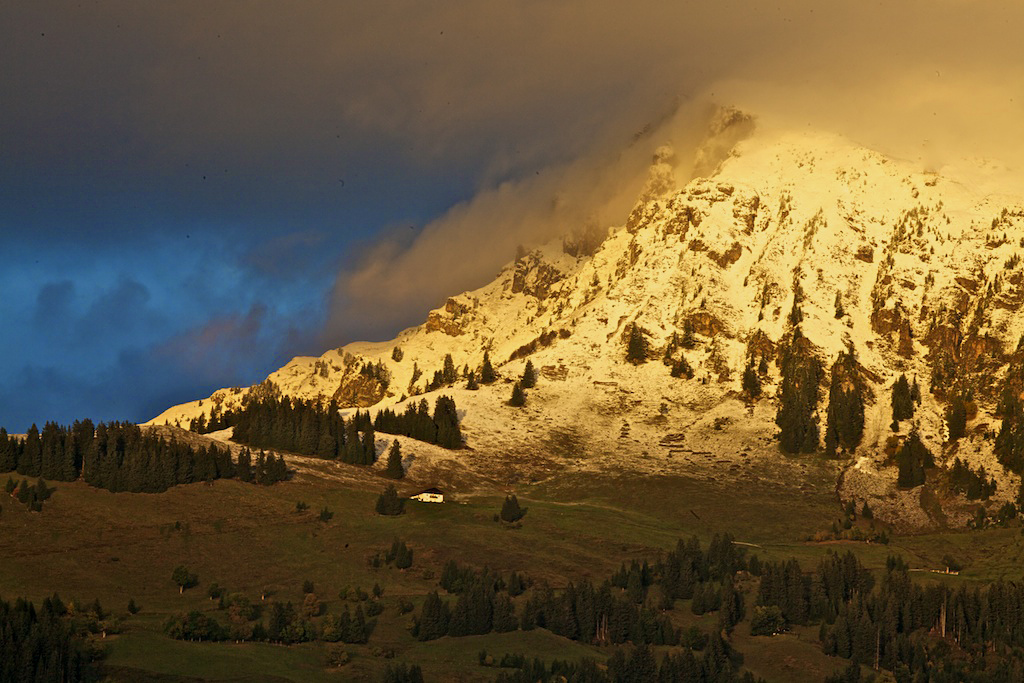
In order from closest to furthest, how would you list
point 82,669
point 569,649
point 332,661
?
point 82,669 < point 332,661 < point 569,649

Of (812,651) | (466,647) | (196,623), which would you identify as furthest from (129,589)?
(812,651)

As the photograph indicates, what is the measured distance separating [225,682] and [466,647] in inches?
Result: 1427

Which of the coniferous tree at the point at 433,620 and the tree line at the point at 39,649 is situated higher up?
the coniferous tree at the point at 433,620

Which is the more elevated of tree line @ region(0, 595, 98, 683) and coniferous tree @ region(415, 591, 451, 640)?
coniferous tree @ region(415, 591, 451, 640)

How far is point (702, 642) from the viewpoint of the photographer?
196125 millimetres

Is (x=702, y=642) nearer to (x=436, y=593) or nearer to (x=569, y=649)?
(x=569, y=649)

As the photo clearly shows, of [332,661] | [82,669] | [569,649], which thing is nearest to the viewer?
[82,669]

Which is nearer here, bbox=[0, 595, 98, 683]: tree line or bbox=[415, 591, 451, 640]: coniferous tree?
bbox=[0, 595, 98, 683]: tree line

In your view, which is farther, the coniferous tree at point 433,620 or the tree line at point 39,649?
the coniferous tree at point 433,620

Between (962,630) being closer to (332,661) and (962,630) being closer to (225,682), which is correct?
(332,661)

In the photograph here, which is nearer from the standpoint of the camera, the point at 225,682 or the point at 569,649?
the point at 225,682

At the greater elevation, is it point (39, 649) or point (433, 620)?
point (433, 620)

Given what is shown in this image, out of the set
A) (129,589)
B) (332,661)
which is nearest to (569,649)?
(332,661)

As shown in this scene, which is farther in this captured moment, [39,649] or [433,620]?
[433,620]
